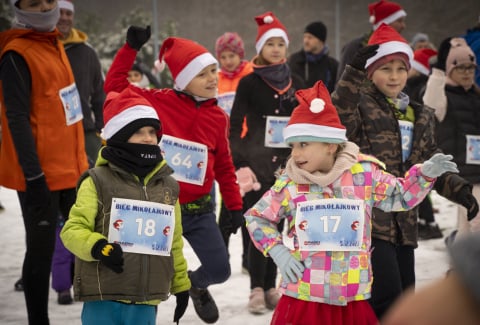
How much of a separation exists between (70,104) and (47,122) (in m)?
0.22

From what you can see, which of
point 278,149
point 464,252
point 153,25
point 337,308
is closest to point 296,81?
point 278,149

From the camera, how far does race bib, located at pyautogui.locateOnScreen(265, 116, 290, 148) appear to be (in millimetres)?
5676

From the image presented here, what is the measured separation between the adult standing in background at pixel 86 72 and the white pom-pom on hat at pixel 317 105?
7.75 ft

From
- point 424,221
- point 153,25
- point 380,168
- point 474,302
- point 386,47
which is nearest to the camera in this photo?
point 474,302

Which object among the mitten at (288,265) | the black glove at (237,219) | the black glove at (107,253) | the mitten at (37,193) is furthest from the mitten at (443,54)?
the black glove at (107,253)

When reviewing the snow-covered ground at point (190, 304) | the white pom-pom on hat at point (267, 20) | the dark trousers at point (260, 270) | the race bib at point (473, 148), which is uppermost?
the white pom-pom on hat at point (267, 20)

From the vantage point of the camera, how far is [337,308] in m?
3.40

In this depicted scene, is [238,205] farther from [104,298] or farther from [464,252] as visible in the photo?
[464,252]

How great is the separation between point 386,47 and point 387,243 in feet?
3.92

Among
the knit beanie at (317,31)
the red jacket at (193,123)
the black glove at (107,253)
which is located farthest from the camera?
the knit beanie at (317,31)

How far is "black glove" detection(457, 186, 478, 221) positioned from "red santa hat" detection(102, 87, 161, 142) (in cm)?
165

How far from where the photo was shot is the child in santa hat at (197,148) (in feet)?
14.5

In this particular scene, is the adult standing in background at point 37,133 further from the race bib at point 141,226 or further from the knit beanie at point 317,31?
the knit beanie at point 317,31

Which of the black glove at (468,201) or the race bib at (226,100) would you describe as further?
the race bib at (226,100)
